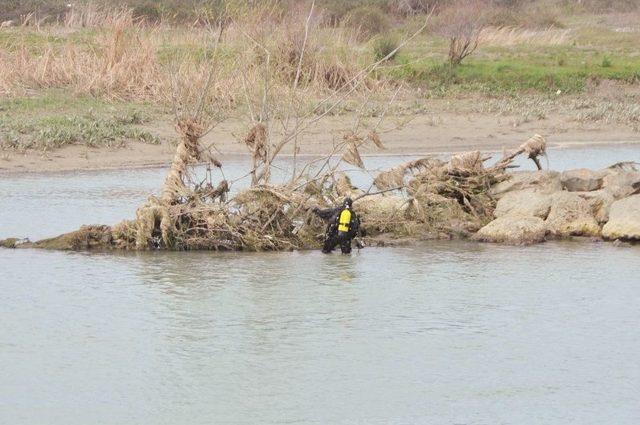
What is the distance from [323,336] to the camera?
13352mm

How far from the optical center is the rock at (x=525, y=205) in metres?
18.7

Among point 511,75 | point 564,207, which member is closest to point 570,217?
point 564,207

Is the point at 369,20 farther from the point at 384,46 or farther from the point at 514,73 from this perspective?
the point at 514,73

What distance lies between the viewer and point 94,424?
1065 centimetres

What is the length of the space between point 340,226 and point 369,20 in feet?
82.6

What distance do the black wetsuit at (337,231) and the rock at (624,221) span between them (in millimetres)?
4045

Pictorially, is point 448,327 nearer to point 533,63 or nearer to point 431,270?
point 431,270

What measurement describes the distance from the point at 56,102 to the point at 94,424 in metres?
A: 17.5

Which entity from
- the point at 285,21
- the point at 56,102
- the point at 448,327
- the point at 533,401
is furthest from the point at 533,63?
the point at 533,401

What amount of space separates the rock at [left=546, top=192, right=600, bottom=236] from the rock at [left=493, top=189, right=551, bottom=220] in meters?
0.12

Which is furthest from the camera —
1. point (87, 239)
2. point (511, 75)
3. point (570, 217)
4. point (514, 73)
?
point (514, 73)

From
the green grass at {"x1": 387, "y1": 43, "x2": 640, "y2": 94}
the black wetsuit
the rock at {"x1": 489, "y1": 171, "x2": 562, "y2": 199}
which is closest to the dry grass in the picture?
the green grass at {"x1": 387, "y1": 43, "x2": 640, "y2": 94}

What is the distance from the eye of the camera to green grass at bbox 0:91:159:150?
24.5 meters

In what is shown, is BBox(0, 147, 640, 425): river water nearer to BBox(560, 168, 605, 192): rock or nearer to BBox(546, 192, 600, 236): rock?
BBox(546, 192, 600, 236): rock
